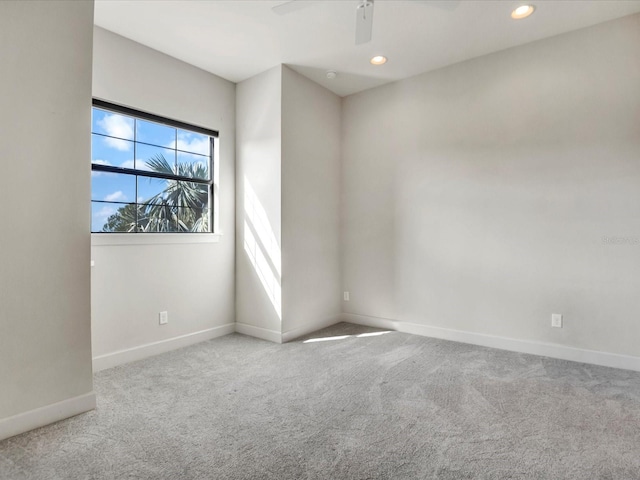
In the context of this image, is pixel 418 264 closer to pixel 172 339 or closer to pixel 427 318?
pixel 427 318

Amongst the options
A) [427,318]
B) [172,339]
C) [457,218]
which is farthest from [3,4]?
[427,318]

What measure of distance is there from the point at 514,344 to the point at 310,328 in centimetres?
205

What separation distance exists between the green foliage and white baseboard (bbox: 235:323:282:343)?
1.15m

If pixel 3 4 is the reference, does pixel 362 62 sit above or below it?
above

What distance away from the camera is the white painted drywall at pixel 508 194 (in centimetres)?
291

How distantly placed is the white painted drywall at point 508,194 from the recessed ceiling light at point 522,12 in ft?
1.75

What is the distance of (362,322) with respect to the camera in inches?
170

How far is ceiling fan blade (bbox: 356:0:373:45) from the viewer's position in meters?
2.15

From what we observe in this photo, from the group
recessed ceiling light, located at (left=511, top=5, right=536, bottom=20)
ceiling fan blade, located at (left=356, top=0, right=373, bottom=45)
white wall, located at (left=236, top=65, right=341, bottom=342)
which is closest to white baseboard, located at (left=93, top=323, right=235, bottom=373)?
white wall, located at (left=236, top=65, right=341, bottom=342)

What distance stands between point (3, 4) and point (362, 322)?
3.99m

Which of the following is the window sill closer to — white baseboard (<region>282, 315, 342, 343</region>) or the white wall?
the white wall

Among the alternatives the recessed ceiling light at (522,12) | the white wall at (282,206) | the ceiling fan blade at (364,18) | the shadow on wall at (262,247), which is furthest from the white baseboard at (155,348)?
the recessed ceiling light at (522,12)

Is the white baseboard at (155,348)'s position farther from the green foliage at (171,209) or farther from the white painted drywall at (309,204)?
the green foliage at (171,209)

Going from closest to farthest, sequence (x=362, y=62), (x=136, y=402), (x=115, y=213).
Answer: (x=136, y=402) < (x=115, y=213) < (x=362, y=62)
